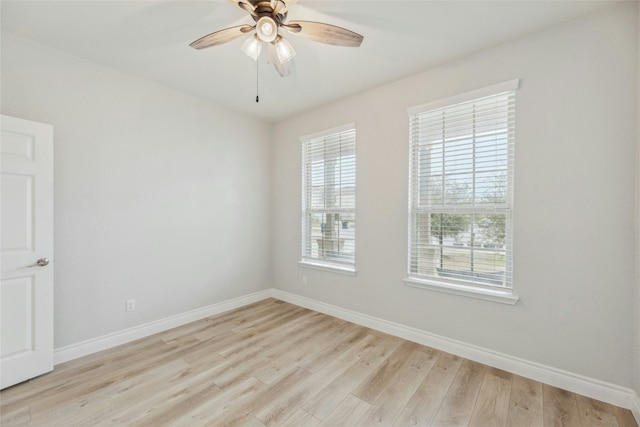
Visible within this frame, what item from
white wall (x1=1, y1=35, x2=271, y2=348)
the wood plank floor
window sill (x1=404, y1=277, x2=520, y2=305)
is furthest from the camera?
white wall (x1=1, y1=35, x2=271, y2=348)

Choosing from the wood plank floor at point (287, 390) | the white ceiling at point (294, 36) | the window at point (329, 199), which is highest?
the white ceiling at point (294, 36)

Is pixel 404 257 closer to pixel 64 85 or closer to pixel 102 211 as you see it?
pixel 102 211

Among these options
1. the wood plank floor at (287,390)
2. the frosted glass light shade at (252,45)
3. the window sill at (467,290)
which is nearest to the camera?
the wood plank floor at (287,390)

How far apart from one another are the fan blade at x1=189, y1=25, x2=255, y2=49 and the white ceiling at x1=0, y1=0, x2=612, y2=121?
284 millimetres

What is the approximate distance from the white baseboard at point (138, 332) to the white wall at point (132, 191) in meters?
0.07

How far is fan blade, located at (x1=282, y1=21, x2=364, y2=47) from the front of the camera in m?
1.71

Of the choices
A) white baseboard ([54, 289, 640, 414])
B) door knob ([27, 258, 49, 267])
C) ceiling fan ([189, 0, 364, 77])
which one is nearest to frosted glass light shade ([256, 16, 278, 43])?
ceiling fan ([189, 0, 364, 77])

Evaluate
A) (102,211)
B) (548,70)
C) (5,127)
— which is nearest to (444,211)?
(548,70)

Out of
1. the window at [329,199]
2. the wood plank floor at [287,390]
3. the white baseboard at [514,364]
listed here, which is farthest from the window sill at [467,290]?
the window at [329,199]

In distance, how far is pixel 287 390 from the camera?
2.09m

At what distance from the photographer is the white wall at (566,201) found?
6.23ft

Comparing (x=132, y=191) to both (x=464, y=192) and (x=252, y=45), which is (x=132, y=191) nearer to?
(x=252, y=45)

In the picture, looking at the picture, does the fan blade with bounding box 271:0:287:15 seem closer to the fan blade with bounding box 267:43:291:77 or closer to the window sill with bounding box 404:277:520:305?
the fan blade with bounding box 267:43:291:77

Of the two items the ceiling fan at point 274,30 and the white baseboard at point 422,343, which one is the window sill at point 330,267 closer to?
the white baseboard at point 422,343
